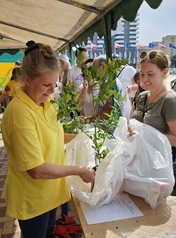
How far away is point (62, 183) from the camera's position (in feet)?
3.49

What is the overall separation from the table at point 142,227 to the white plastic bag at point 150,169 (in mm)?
47

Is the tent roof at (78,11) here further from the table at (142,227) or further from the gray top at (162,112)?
the table at (142,227)

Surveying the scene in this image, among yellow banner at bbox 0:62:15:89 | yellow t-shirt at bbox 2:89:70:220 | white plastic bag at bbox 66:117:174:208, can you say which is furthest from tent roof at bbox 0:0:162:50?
yellow banner at bbox 0:62:15:89

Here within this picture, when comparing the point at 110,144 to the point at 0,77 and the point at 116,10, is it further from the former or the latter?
the point at 0,77

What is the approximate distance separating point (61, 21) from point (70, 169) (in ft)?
8.42

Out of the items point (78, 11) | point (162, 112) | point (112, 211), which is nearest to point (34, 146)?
point (112, 211)

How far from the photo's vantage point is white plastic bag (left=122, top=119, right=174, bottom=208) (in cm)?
92

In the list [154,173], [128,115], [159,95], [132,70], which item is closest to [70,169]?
[154,173]

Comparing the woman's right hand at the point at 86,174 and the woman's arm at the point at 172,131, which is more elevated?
the woman's arm at the point at 172,131

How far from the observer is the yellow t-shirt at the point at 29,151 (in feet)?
2.65

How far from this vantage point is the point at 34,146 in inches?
31.9

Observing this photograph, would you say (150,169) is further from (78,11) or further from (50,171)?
(78,11)

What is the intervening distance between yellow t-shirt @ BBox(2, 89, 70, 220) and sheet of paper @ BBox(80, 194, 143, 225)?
0.57ft

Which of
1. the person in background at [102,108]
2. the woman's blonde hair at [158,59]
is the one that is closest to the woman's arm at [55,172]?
the person in background at [102,108]
